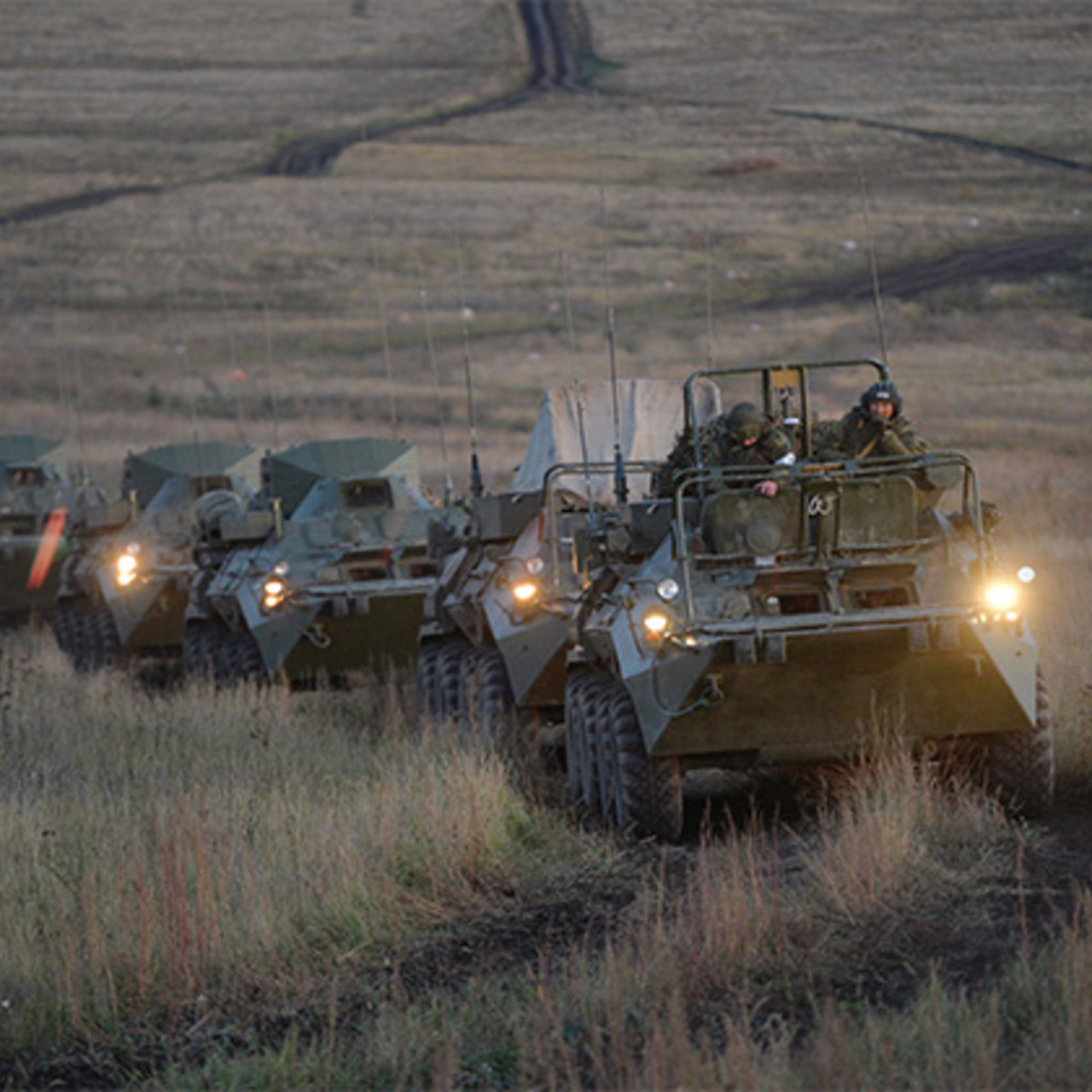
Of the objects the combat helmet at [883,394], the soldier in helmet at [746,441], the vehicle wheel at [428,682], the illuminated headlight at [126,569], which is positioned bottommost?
the vehicle wheel at [428,682]

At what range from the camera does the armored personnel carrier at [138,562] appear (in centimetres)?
2347

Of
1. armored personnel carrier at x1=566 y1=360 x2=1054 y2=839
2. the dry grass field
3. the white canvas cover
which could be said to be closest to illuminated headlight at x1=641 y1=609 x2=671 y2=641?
armored personnel carrier at x1=566 y1=360 x2=1054 y2=839

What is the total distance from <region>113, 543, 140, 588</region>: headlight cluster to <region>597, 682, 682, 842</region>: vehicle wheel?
486 inches

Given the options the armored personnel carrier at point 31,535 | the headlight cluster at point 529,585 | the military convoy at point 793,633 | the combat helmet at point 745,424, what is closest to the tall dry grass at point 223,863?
the military convoy at point 793,633

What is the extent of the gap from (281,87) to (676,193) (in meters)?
16.7

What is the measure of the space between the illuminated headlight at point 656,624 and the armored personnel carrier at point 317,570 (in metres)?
6.64

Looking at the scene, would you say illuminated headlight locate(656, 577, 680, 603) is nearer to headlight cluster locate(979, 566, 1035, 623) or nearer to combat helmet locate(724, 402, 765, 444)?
headlight cluster locate(979, 566, 1035, 623)

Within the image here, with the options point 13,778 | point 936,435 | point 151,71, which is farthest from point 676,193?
point 13,778

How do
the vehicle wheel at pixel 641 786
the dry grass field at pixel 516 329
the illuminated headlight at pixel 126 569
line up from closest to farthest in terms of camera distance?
1. the dry grass field at pixel 516 329
2. the vehicle wheel at pixel 641 786
3. the illuminated headlight at pixel 126 569

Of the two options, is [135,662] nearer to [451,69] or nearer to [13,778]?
[13,778]

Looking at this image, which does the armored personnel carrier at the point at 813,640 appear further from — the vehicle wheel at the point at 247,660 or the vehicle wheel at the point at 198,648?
the vehicle wheel at the point at 198,648

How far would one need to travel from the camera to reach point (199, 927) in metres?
9.01

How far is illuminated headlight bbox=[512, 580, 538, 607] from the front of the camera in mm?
15016

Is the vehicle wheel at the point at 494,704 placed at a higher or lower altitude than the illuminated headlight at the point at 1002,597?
lower
